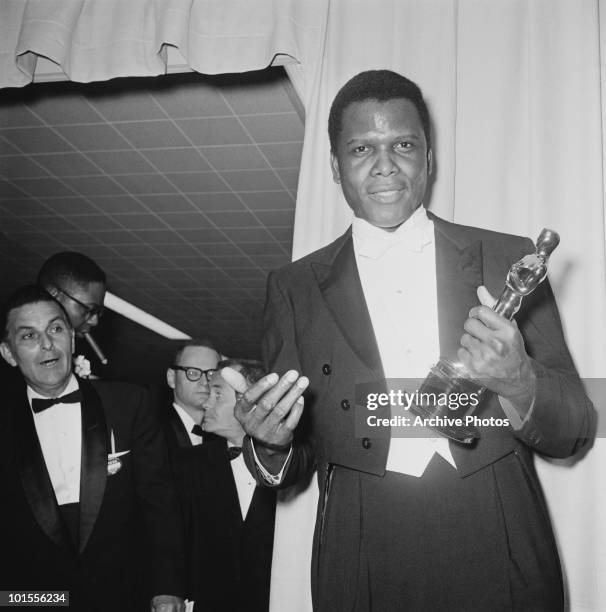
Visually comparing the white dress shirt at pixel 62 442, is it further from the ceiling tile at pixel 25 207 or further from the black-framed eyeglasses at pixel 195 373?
the ceiling tile at pixel 25 207

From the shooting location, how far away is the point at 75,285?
3.42 meters

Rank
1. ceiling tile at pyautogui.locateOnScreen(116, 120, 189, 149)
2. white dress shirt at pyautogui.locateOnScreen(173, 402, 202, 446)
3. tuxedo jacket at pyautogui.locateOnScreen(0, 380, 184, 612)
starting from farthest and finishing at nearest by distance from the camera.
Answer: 1. ceiling tile at pyautogui.locateOnScreen(116, 120, 189, 149)
2. white dress shirt at pyautogui.locateOnScreen(173, 402, 202, 446)
3. tuxedo jacket at pyautogui.locateOnScreen(0, 380, 184, 612)

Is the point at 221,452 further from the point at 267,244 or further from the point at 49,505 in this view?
the point at 267,244

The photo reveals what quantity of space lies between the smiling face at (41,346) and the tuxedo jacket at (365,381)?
1.44 meters

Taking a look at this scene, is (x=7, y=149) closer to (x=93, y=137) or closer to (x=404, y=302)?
(x=93, y=137)

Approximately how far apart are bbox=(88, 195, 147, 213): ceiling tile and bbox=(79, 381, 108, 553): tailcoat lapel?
4.80 metres

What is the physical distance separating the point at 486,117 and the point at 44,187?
5674 millimetres

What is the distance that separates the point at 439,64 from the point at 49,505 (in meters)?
1.96

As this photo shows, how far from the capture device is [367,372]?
1.26 m

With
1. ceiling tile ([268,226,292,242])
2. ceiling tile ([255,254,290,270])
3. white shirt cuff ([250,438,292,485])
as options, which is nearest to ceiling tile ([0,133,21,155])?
ceiling tile ([268,226,292,242])

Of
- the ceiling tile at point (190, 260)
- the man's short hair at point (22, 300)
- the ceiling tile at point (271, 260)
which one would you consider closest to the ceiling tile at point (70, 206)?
the ceiling tile at point (190, 260)

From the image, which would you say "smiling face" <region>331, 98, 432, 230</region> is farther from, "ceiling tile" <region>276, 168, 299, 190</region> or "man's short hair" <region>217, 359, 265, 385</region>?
"ceiling tile" <region>276, 168, 299, 190</region>

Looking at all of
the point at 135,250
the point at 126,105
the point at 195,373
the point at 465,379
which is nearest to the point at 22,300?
the point at 195,373

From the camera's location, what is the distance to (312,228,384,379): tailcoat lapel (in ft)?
4.19
